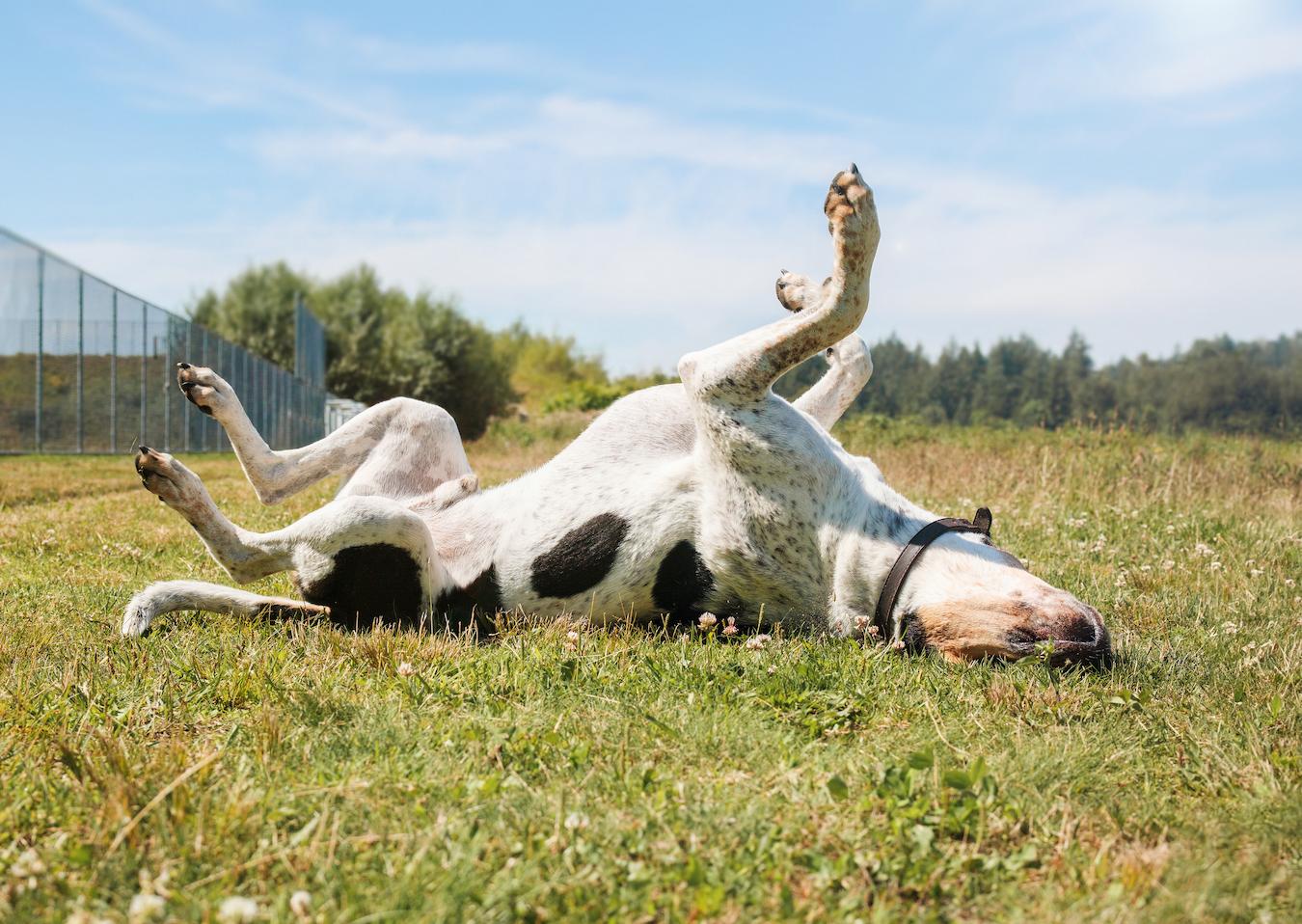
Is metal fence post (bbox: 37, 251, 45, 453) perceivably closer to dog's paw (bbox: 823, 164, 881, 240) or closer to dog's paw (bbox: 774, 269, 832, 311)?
dog's paw (bbox: 774, 269, 832, 311)

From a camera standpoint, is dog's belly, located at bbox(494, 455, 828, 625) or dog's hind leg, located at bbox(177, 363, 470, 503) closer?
dog's belly, located at bbox(494, 455, 828, 625)

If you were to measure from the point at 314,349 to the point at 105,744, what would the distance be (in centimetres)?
4201

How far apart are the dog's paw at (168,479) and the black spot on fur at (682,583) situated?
1711 millimetres

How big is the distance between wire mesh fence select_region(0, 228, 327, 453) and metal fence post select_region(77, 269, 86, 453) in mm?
19

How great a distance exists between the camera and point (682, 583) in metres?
3.51

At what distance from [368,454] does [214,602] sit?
93 centimetres

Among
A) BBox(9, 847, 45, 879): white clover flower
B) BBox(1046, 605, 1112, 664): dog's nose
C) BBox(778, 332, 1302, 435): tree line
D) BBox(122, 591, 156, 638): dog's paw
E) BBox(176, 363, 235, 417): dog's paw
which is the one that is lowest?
BBox(9, 847, 45, 879): white clover flower

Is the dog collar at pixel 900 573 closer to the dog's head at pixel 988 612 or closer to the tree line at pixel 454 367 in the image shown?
the dog's head at pixel 988 612

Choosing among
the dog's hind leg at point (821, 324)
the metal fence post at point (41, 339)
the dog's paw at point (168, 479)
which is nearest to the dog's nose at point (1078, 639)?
the dog's hind leg at point (821, 324)

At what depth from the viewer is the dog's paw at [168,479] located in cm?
341

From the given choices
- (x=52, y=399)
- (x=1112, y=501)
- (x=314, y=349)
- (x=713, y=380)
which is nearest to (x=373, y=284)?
(x=314, y=349)

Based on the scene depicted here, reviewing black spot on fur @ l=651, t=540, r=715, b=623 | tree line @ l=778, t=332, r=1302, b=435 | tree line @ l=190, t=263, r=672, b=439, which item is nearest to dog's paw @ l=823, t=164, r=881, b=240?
black spot on fur @ l=651, t=540, r=715, b=623

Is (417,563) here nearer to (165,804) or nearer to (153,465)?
(153,465)

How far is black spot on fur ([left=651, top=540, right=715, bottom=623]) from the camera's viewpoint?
3477 millimetres
